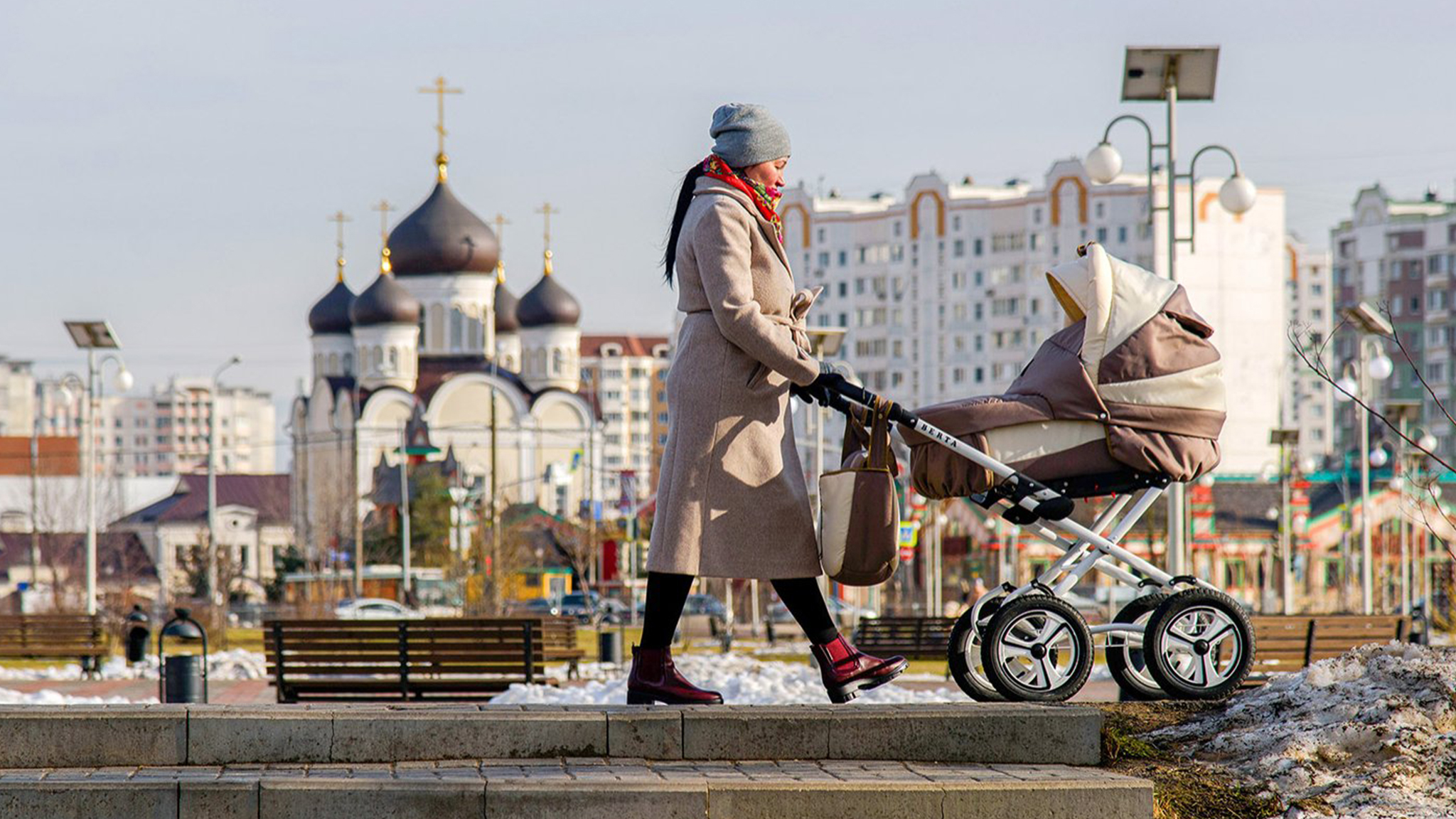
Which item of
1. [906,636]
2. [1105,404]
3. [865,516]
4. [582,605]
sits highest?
[1105,404]

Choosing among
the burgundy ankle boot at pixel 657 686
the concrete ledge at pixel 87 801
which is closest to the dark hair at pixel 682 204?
the burgundy ankle boot at pixel 657 686

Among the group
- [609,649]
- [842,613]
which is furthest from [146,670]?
[842,613]

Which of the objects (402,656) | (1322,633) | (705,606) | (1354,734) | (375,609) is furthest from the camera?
(705,606)

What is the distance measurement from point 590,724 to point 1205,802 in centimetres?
179

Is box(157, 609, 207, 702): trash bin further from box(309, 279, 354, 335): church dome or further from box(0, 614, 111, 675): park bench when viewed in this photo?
box(309, 279, 354, 335): church dome

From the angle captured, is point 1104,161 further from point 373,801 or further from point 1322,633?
point 373,801

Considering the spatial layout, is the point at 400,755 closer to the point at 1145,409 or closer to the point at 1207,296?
the point at 1145,409

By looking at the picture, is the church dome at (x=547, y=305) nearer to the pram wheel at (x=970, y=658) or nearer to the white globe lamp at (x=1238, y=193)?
the white globe lamp at (x=1238, y=193)

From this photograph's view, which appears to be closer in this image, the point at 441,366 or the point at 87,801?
the point at 87,801

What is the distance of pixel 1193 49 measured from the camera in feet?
56.8

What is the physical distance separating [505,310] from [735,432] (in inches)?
3835

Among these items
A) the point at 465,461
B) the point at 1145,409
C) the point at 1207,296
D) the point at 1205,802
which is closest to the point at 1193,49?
the point at 1145,409

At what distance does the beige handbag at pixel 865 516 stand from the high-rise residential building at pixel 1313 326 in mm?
106163

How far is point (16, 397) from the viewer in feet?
624
